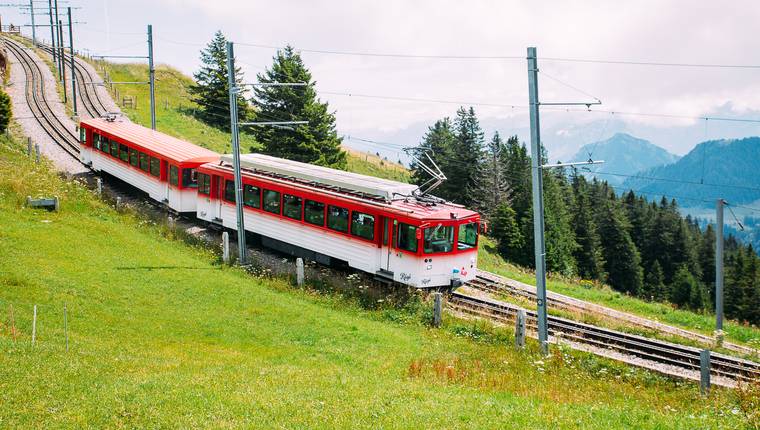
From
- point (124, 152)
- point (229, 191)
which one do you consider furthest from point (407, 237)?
point (124, 152)

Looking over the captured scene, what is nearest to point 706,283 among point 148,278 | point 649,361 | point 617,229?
point 617,229

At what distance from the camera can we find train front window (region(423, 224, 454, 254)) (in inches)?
→ 808

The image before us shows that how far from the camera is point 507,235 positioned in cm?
5462

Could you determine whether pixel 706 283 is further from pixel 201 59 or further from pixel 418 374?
pixel 418 374

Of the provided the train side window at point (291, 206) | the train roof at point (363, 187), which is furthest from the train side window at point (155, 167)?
the train side window at point (291, 206)

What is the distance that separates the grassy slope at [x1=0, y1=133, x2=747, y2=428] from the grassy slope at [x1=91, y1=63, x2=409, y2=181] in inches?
1129

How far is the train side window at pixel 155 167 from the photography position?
100 feet

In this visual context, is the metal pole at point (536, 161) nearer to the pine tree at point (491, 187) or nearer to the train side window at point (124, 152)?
the train side window at point (124, 152)

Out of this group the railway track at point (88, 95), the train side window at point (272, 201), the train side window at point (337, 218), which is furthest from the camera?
the railway track at point (88, 95)

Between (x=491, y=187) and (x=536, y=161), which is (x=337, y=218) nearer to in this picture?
(x=536, y=161)

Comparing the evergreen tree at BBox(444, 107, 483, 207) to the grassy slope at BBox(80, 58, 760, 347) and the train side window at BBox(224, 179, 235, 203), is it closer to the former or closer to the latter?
the grassy slope at BBox(80, 58, 760, 347)

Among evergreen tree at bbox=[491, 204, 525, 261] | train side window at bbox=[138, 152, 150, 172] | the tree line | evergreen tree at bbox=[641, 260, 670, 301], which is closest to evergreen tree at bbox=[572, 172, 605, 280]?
the tree line

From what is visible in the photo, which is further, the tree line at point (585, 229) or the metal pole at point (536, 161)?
the tree line at point (585, 229)

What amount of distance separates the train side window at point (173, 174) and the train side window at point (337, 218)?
9680 mm
